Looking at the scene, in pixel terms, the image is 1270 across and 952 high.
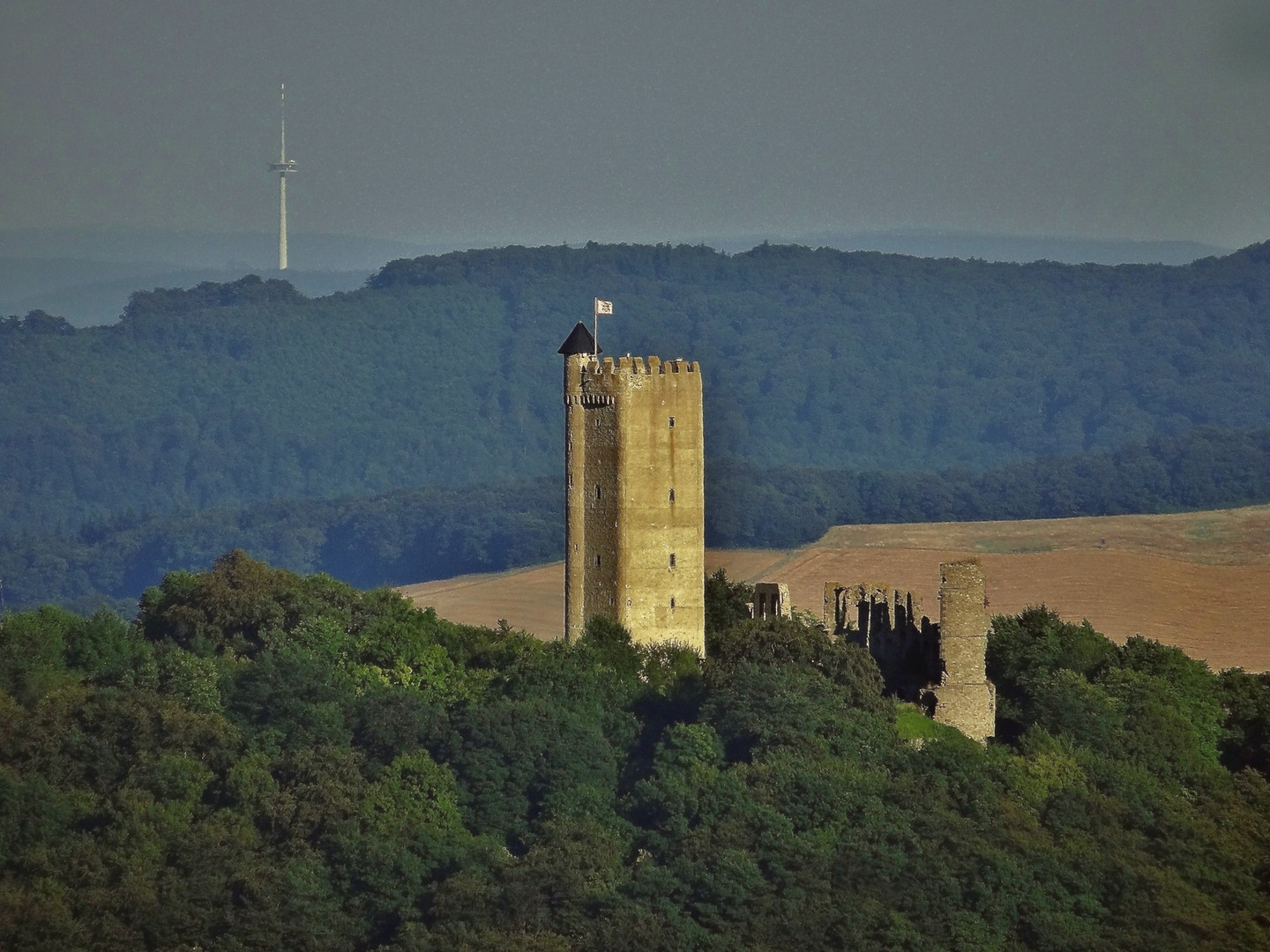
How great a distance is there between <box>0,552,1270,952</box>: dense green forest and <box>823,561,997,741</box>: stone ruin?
2.23 ft

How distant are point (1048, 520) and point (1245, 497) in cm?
1709

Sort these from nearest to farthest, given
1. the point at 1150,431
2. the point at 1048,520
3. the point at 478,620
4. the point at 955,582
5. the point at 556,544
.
A: the point at 955,582
the point at 478,620
the point at 1048,520
the point at 556,544
the point at 1150,431

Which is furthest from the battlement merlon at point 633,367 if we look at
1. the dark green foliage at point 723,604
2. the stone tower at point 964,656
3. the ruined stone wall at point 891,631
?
the stone tower at point 964,656

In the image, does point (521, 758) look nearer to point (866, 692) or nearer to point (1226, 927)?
point (866, 692)

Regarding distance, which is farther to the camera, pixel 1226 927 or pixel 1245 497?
pixel 1245 497

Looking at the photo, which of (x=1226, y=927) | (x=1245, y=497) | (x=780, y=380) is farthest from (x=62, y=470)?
(x=1226, y=927)

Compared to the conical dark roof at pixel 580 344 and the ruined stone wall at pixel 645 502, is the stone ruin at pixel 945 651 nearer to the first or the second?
the ruined stone wall at pixel 645 502

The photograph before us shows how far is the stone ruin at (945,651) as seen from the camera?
174ft

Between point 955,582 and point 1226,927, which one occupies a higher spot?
point 955,582

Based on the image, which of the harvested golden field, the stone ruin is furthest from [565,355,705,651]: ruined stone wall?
the harvested golden field

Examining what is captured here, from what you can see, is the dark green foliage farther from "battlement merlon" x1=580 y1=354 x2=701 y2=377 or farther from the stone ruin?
"battlement merlon" x1=580 y1=354 x2=701 y2=377

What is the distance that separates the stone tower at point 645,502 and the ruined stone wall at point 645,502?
0.05 ft

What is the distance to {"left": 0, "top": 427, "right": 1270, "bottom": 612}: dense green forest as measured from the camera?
142250 mm

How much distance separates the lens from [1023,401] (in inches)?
7662
